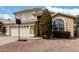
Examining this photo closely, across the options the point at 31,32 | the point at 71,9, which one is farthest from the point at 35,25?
the point at 71,9

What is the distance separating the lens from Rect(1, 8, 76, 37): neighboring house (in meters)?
5.85

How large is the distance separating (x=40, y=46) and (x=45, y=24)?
59 centimetres

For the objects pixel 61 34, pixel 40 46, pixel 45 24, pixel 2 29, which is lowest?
pixel 40 46

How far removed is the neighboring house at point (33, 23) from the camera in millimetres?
5852

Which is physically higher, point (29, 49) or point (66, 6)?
point (66, 6)

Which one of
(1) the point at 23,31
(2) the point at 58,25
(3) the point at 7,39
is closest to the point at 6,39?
(3) the point at 7,39

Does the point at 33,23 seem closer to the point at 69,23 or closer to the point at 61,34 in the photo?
the point at 61,34

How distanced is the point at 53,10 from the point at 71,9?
1.55ft

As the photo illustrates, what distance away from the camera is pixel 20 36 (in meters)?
5.86

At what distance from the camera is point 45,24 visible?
19.2 ft

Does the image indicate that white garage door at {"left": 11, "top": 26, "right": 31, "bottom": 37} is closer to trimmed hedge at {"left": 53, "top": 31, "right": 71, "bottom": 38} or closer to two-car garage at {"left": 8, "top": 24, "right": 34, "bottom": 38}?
two-car garage at {"left": 8, "top": 24, "right": 34, "bottom": 38}

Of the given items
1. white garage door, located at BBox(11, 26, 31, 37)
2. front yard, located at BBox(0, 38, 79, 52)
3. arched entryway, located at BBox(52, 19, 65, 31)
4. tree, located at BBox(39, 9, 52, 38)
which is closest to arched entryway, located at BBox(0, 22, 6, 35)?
white garage door, located at BBox(11, 26, 31, 37)

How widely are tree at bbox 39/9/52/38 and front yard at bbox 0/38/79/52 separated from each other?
0.66ft
